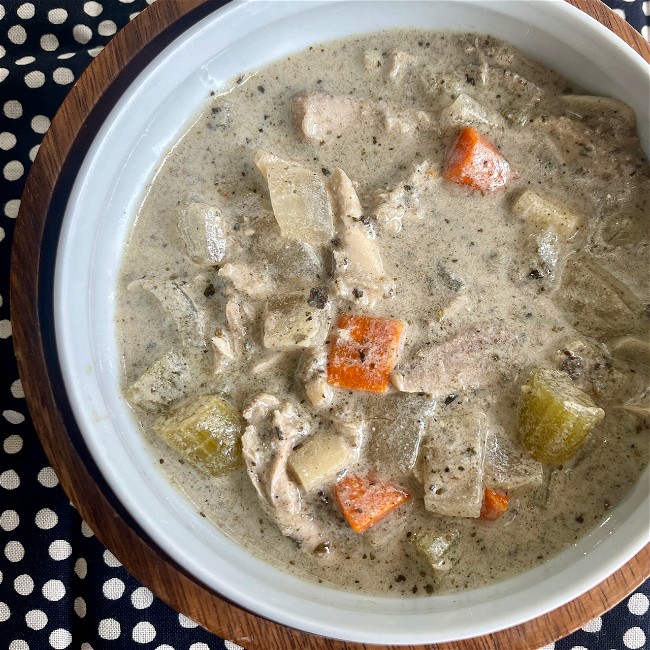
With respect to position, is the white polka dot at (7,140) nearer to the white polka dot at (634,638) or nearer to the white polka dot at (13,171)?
the white polka dot at (13,171)

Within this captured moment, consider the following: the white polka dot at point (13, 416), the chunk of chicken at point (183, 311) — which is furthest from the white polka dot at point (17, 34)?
the white polka dot at point (13, 416)

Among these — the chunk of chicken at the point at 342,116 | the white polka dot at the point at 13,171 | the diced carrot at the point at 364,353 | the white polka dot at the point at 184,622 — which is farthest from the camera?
the white polka dot at the point at 13,171

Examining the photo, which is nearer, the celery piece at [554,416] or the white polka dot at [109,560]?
the celery piece at [554,416]

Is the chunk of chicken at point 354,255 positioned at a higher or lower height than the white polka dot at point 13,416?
higher

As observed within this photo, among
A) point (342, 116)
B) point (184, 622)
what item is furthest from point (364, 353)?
point (184, 622)

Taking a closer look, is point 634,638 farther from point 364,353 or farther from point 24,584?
point 24,584

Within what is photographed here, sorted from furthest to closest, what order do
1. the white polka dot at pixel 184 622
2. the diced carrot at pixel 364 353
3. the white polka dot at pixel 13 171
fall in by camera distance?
the white polka dot at pixel 13 171 < the white polka dot at pixel 184 622 < the diced carrot at pixel 364 353

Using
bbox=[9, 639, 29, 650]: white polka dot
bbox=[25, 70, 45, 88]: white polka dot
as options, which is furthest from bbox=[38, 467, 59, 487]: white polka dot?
bbox=[25, 70, 45, 88]: white polka dot

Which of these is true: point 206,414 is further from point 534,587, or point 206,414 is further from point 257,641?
point 534,587
